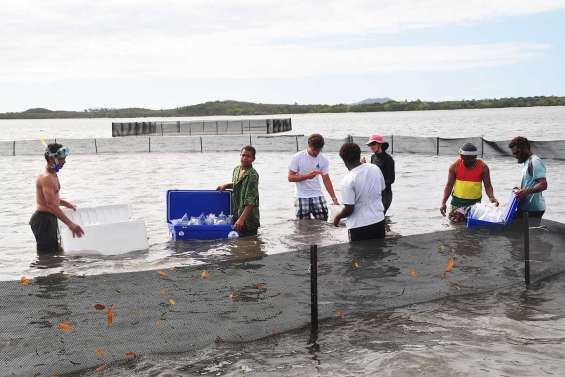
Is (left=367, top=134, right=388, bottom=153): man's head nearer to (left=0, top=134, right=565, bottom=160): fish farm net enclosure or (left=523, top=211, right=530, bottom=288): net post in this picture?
(left=523, top=211, right=530, bottom=288): net post

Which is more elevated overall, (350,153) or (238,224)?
(350,153)

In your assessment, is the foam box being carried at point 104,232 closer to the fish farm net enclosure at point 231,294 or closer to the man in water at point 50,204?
the man in water at point 50,204

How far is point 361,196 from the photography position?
816cm

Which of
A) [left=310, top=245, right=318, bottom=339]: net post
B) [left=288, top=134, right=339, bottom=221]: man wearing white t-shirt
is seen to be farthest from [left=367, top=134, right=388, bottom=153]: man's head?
[left=310, top=245, right=318, bottom=339]: net post

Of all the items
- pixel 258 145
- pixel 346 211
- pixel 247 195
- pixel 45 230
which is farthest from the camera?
pixel 258 145

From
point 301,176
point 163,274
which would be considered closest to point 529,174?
point 301,176

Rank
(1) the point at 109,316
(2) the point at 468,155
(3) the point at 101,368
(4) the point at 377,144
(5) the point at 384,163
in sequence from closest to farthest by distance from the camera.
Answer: (3) the point at 101,368
(1) the point at 109,316
(2) the point at 468,155
(4) the point at 377,144
(5) the point at 384,163

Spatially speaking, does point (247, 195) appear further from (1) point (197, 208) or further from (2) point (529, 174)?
(2) point (529, 174)

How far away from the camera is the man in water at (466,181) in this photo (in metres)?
10.5

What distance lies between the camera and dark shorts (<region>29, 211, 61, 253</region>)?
9.80 m

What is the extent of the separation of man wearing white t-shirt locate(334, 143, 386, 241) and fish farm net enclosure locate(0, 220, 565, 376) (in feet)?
0.61

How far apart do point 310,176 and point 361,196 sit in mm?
2837

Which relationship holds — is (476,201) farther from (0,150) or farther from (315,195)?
(0,150)

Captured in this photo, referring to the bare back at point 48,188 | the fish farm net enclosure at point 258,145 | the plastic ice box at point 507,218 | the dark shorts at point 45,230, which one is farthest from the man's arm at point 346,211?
the fish farm net enclosure at point 258,145
